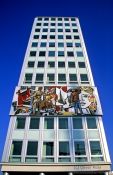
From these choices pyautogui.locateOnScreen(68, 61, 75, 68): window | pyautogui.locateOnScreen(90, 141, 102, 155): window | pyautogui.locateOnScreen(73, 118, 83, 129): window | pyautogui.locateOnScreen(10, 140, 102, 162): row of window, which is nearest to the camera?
pyautogui.locateOnScreen(10, 140, 102, 162): row of window

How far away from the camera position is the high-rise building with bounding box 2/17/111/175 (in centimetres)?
2440

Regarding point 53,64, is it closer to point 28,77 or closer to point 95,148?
point 28,77

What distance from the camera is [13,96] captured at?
30.6 meters

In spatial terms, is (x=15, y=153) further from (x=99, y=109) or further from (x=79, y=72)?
(x=79, y=72)

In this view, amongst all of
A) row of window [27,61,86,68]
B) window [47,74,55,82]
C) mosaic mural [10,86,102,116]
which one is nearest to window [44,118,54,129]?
mosaic mural [10,86,102,116]

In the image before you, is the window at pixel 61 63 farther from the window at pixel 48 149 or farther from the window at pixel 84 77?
the window at pixel 48 149

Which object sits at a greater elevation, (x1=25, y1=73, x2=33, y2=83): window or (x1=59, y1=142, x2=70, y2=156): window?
(x1=25, y1=73, x2=33, y2=83): window

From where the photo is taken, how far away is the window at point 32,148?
83.4ft

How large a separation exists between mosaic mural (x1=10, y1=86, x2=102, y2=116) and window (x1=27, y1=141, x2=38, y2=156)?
362 cm

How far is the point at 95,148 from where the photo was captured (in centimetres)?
2595

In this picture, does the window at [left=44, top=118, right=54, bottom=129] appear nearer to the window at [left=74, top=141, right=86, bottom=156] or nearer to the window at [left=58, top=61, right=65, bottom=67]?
the window at [left=74, top=141, right=86, bottom=156]

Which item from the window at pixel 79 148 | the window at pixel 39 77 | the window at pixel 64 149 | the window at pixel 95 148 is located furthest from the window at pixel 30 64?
the window at pixel 95 148

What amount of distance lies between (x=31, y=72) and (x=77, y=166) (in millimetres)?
15383

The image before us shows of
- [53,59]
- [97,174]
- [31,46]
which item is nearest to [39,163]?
[97,174]
